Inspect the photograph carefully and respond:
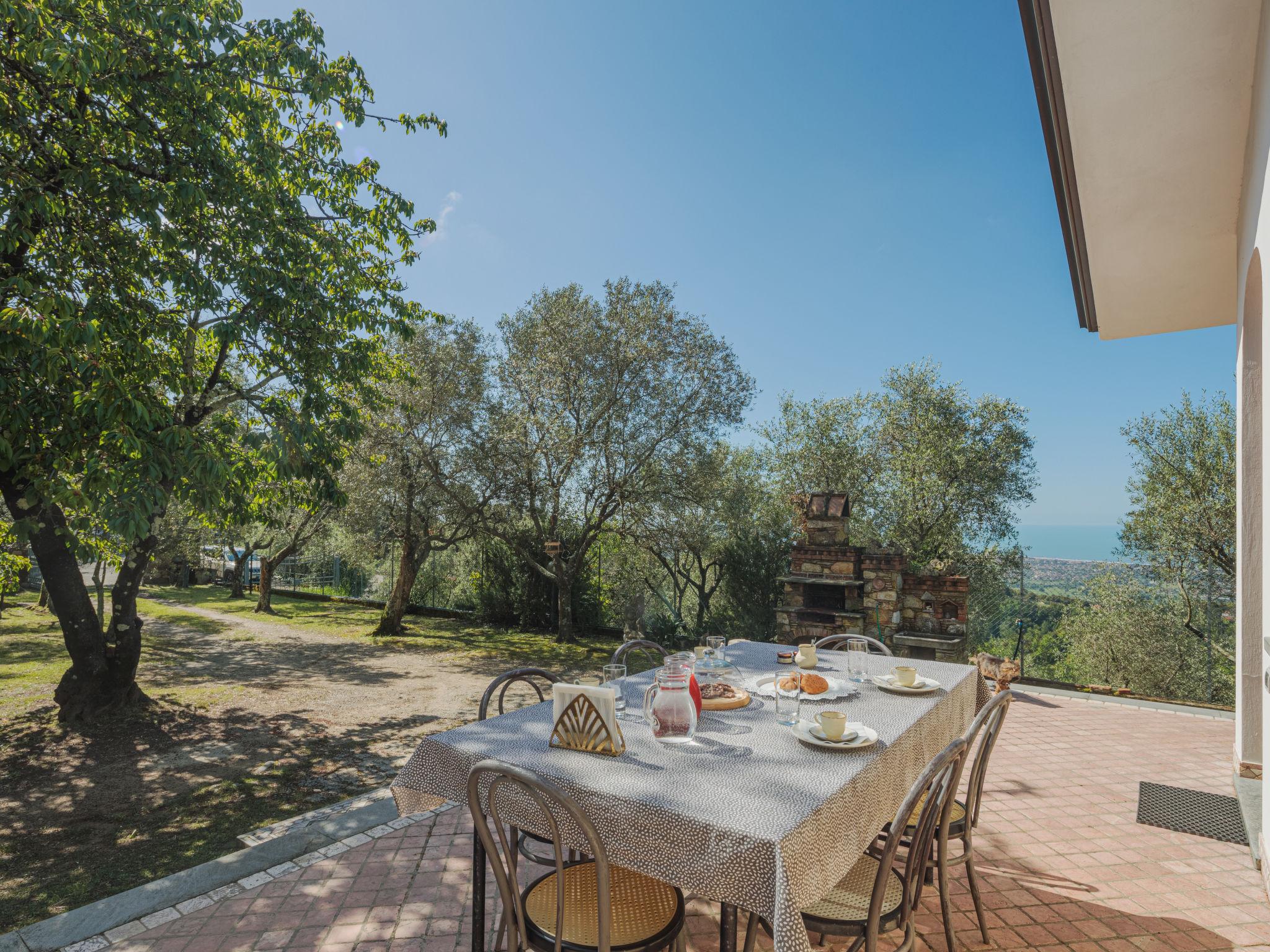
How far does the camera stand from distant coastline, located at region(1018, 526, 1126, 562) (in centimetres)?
1025

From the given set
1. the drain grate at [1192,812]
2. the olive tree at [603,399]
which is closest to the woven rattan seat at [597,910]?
the drain grate at [1192,812]

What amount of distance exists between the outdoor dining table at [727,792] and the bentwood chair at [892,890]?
0.38 feet

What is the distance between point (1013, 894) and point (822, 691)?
3.89 ft

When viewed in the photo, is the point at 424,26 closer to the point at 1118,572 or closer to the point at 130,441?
the point at 130,441

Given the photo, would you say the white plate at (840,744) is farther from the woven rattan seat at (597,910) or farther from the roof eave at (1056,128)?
the roof eave at (1056,128)

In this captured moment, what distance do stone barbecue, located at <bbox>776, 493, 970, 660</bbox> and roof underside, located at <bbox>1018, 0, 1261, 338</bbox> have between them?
3.43m

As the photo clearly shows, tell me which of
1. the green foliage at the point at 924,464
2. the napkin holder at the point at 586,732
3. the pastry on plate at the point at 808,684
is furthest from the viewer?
the green foliage at the point at 924,464

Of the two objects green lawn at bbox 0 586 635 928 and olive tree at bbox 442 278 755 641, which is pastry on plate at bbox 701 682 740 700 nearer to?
green lawn at bbox 0 586 635 928

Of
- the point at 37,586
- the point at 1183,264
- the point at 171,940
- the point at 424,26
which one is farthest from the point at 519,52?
the point at 37,586

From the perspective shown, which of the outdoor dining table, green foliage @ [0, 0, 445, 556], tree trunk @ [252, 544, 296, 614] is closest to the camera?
the outdoor dining table

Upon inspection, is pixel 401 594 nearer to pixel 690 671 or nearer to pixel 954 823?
pixel 690 671

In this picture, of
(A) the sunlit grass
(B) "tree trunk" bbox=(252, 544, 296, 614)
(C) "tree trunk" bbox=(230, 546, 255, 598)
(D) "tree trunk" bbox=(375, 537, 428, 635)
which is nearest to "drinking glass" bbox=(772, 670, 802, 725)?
(A) the sunlit grass

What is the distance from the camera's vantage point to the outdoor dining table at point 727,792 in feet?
4.54

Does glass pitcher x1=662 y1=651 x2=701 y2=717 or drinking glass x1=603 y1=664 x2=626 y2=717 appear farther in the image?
drinking glass x1=603 y1=664 x2=626 y2=717
